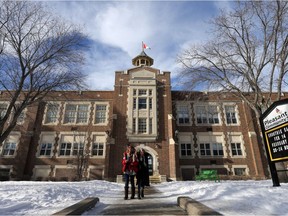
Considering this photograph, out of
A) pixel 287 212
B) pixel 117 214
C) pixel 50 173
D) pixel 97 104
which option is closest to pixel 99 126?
pixel 97 104

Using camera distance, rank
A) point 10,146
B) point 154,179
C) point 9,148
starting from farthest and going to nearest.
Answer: point 10,146 < point 9,148 < point 154,179

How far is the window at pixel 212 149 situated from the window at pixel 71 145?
13377 millimetres

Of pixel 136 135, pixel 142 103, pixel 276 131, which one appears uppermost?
pixel 142 103

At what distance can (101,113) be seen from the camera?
925 inches

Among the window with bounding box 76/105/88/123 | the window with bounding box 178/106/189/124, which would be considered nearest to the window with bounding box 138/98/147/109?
the window with bounding box 178/106/189/124

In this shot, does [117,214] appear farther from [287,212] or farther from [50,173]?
[50,173]

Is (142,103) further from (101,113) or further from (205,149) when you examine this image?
(205,149)

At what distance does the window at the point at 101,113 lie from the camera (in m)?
23.1

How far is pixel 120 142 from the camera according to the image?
2005cm

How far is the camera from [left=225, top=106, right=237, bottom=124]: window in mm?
23484

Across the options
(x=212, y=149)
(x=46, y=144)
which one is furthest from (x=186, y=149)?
(x=46, y=144)

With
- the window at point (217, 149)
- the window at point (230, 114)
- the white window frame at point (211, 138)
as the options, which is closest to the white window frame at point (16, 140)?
the white window frame at point (211, 138)

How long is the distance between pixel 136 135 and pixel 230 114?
39.6 feet

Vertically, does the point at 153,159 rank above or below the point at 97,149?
below
